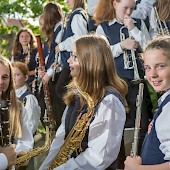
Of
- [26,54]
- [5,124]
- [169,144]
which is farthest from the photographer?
[26,54]

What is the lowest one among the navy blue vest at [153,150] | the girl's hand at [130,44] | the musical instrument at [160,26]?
the navy blue vest at [153,150]

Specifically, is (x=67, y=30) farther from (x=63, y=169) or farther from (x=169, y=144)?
(x=169, y=144)

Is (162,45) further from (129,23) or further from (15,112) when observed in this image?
(129,23)

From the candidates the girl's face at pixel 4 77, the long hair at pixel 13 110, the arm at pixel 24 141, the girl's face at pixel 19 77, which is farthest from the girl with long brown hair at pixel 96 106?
the girl's face at pixel 19 77

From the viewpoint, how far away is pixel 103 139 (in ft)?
10.7

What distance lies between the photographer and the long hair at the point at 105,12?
4949mm

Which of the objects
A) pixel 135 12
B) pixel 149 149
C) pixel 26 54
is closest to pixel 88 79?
pixel 149 149

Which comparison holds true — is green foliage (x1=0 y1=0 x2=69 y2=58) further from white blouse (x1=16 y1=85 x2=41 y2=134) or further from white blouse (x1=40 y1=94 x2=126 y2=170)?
white blouse (x1=40 y1=94 x2=126 y2=170)

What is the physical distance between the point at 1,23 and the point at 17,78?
18.2 feet

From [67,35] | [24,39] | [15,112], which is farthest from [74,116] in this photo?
[24,39]

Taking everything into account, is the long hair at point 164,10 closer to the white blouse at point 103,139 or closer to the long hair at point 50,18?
the long hair at point 50,18

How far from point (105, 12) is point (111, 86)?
5.43 feet

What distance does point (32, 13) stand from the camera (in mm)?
10297

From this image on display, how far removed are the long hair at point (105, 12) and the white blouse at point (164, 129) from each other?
2434 millimetres
